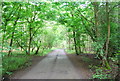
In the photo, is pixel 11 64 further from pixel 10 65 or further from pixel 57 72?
pixel 57 72

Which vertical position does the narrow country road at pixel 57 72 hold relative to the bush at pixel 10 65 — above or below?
below

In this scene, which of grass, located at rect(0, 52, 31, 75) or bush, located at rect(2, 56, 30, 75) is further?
bush, located at rect(2, 56, 30, 75)

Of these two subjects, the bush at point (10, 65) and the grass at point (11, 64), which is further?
the bush at point (10, 65)

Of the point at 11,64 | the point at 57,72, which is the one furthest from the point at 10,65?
the point at 57,72

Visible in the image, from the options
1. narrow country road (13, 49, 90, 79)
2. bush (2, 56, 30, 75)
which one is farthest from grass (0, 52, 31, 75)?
narrow country road (13, 49, 90, 79)

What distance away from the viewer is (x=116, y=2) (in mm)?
4391

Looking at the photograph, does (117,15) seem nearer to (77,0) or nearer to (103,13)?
(103,13)

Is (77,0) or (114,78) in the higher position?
(77,0)

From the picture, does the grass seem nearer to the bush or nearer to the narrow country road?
the bush

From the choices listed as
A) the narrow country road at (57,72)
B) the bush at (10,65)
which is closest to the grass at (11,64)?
the bush at (10,65)

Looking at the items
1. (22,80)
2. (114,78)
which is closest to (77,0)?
(114,78)

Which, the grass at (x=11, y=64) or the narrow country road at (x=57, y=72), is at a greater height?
the grass at (x=11, y=64)

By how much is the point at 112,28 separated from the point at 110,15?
0.86m

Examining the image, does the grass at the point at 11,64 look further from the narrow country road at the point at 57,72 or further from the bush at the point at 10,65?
the narrow country road at the point at 57,72
